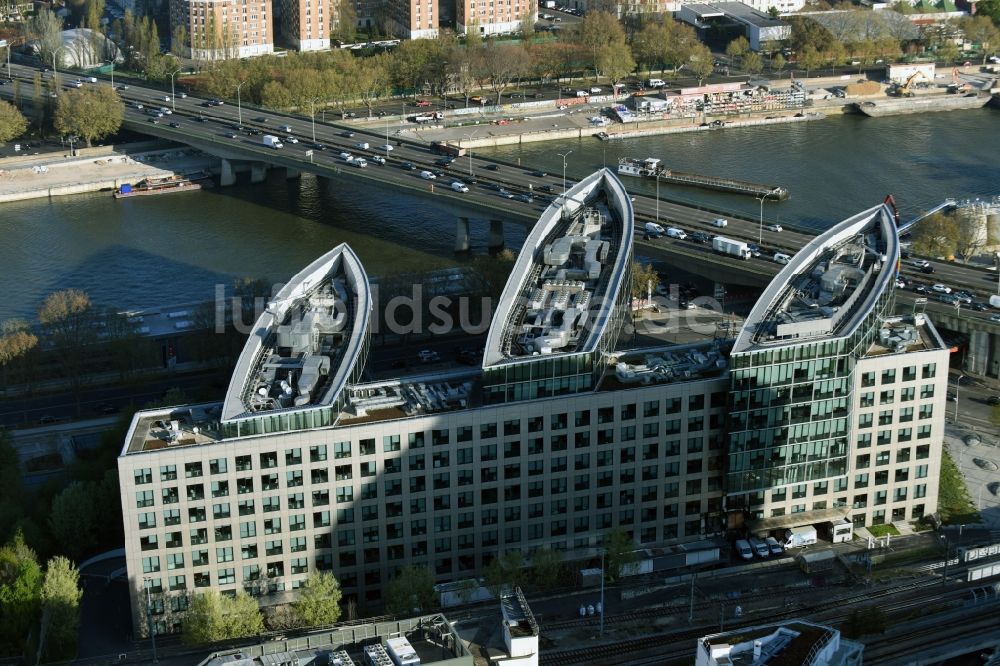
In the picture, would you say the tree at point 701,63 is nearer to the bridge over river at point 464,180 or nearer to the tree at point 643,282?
the bridge over river at point 464,180

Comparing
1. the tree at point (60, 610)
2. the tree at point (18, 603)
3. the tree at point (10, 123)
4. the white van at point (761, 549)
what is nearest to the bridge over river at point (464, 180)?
the tree at point (10, 123)

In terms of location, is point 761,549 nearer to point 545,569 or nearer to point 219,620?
point 545,569

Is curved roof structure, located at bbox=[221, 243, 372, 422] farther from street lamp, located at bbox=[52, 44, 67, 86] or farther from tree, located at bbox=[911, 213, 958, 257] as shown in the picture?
street lamp, located at bbox=[52, 44, 67, 86]

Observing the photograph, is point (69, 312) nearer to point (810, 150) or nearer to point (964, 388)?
point (964, 388)

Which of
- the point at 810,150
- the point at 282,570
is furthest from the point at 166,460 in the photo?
the point at 810,150

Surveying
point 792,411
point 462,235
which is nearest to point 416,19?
point 462,235

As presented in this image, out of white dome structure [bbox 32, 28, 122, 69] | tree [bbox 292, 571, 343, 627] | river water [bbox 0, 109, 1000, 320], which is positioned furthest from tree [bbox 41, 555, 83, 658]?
white dome structure [bbox 32, 28, 122, 69]
